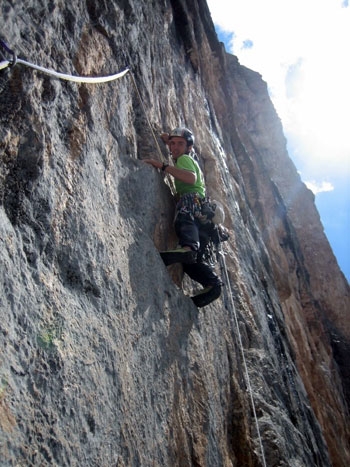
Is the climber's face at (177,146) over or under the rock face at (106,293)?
over

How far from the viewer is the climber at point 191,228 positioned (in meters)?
3.90

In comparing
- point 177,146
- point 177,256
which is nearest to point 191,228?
point 177,256

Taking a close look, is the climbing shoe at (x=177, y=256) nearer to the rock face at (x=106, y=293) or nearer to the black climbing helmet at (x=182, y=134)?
the rock face at (x=106, y=293)

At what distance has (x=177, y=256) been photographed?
3785 millimetres

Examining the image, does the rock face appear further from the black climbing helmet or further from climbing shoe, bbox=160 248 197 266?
the black climbing helmet

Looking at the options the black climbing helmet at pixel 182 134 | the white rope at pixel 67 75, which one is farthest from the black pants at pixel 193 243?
the white rope at pixel 67 75

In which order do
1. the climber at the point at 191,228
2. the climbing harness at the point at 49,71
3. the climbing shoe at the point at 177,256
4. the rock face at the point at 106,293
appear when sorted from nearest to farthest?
the rock face at the point at 106,293 < the climbing harness at the point at 49,71 < the climbing shoe at the point at 177,256 < the climber at the point at 191,228

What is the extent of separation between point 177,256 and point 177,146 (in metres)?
1.64

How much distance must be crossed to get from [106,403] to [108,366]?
212 millimetres

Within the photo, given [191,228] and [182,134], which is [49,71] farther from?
[182,134]

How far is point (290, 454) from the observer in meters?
4.70

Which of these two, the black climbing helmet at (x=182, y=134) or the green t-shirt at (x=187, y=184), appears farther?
the black climbing helmet at (x=182, y=134)

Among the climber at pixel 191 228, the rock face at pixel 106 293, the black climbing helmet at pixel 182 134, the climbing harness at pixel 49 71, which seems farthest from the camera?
the black climbing helmet at pixel 182 134

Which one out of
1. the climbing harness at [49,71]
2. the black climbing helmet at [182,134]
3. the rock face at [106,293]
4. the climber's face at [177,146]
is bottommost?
the rock face at [106,293]
